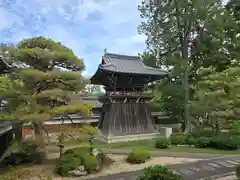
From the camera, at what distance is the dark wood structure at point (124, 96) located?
19703 mm

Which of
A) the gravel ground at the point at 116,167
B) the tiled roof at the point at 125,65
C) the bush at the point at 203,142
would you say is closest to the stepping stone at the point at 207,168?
the gravel ground at the point at 116,167

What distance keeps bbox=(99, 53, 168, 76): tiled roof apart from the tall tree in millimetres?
2608

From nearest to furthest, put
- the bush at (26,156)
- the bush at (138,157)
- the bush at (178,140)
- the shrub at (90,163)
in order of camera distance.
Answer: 1. the shrub at (90,163)
2. the bush at (26,156)
3. the bush at (138,157)
4. the bush at (178,140)

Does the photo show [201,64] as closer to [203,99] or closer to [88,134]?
[203,99]

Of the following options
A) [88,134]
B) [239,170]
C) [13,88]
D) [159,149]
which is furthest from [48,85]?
[239,170]

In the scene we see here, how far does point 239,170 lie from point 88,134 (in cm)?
677

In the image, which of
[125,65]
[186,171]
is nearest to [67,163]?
[186,171]

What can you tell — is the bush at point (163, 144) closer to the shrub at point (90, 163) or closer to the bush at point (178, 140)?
the bush at point (178, 140)

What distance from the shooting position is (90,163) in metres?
10.9

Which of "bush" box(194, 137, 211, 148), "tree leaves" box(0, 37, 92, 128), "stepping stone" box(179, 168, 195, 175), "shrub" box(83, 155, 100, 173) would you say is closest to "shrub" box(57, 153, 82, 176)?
"shrub" box(83, 155, 100, 173)

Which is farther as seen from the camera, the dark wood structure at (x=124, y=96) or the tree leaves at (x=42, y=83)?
the dark wood structure at (x=124, y=96)

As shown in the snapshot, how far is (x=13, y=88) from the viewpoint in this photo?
11602 mm

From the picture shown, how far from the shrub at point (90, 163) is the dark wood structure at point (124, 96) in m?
8.13

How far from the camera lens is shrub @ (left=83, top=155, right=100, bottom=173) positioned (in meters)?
10.8
